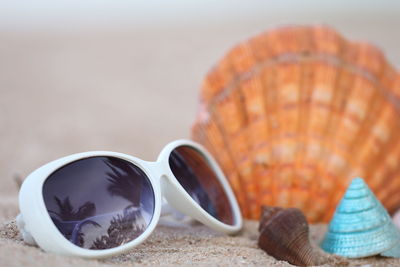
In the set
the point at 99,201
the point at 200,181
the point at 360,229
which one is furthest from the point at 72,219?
the point at 360,229

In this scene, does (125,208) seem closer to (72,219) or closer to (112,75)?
(72,219)

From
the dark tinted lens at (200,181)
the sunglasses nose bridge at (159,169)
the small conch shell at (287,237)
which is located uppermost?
the sunglasses nose bridge at (159,169)

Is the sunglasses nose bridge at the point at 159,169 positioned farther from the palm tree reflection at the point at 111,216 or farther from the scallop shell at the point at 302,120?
the scallop shell at the point at 302,120

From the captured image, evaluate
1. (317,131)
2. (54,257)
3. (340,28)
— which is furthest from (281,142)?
(340,28)

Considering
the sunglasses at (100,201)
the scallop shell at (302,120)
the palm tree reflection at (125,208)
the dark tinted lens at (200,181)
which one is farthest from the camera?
the scallop shell at (302,120)

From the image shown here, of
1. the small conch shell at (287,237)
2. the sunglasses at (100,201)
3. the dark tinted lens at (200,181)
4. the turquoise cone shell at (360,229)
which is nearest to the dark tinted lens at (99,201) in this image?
the sunglasses at (100,201)

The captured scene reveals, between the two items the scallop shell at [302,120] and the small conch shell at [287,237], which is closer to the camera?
the small conch shell at [287,237]

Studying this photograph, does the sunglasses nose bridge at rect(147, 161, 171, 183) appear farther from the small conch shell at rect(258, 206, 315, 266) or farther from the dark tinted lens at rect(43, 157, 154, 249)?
the small conch shell at rect(258, 206, 315, 266)
